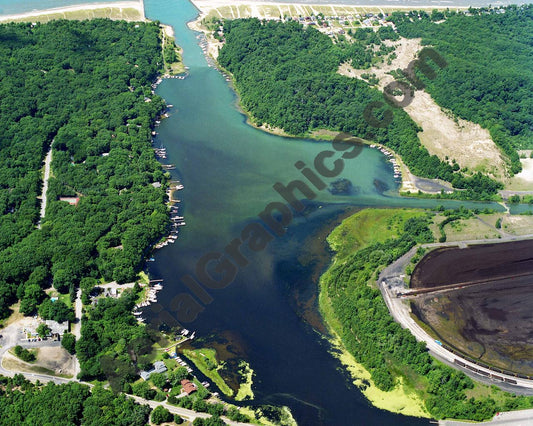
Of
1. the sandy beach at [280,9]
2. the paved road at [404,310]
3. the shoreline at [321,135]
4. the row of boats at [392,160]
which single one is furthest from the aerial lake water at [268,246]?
the sandy beach at [280,9]

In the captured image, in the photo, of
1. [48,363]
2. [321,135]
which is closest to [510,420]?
[48,363]

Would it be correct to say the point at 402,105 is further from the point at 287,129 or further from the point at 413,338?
the point at 413,338

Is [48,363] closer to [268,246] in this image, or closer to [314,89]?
[268,246]

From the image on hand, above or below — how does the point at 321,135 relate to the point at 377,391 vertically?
above

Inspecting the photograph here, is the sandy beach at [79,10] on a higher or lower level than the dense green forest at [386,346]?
higher

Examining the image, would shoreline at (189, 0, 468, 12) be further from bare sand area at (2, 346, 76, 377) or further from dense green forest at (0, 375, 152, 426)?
dense green forest at (0, 375, 152, 426)

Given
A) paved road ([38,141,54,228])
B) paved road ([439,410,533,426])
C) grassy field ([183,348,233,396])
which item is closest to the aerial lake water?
grassy field ([183,348,233,396])

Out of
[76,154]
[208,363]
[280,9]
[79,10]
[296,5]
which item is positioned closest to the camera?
[208,363]

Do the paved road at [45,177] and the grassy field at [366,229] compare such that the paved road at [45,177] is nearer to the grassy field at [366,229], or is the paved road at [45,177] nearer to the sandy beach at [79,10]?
the grassy field at [366,229]
